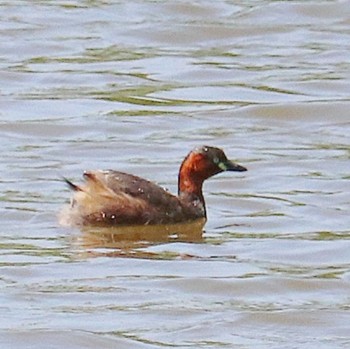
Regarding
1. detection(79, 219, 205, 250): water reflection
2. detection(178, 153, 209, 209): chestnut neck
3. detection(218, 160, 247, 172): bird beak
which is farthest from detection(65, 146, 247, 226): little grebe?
detection(218, 160, 247, 172): bird beak

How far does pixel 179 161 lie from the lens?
13.0 metres

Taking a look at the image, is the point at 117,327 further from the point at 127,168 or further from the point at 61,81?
the point at 61,81

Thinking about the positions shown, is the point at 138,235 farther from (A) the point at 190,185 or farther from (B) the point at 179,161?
(B) the point at 179,161

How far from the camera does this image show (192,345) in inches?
328

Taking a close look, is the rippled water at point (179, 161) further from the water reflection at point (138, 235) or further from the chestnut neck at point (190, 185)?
the chestnut neck at point (190, 185)

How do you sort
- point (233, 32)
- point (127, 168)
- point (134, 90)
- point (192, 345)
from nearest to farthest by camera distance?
point (192, 345) → point (127, 168) → point (134, 90) → point (233, 32)

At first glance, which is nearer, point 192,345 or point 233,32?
point 192,345

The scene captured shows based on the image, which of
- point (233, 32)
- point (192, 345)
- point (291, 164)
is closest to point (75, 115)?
point (291, 164)

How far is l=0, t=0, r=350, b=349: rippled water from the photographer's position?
348 inches

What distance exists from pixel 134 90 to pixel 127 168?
2.72 metres

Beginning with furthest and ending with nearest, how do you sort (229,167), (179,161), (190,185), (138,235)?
1. (179,161)
2. (229,167)
3. (190,185)
4. (138,235)

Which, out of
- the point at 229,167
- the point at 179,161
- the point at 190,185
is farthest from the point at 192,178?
the point at 179,161

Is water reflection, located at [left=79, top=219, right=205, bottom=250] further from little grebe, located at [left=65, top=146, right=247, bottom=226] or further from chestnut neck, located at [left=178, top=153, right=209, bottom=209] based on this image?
chestnut neck, located at [left=178, top=153, right=209, bottom=209]

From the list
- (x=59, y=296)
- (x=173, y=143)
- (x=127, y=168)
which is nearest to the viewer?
(x=59, y=296)
